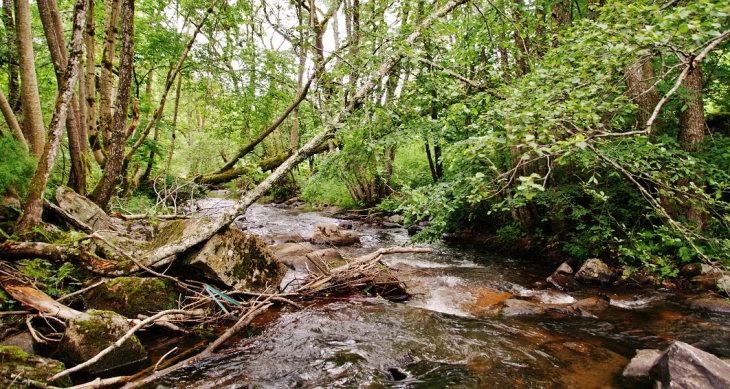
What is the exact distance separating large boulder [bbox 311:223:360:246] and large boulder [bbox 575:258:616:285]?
244 inches

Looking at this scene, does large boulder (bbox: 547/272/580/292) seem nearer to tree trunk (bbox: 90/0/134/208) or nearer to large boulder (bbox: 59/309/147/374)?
large boulder (bbox: 59/309/147/374)

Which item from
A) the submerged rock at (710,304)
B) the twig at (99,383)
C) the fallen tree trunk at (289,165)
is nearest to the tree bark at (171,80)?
the fallen tree trunk at (289,165)

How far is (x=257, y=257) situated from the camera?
5.76m

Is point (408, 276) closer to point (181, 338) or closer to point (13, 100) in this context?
point (181, 338)

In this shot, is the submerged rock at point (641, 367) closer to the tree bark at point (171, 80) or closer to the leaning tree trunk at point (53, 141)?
the leaning tree trunk at point (53, 141)

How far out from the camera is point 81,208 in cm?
622

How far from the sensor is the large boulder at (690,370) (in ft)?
9.03

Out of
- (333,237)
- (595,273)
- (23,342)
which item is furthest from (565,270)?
(23,342)

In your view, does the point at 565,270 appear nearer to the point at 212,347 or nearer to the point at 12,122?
the point at 212,347

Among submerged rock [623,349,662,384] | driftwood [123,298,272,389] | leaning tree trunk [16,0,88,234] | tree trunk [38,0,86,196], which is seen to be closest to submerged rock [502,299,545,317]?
submerged rock [623,349,662,384]

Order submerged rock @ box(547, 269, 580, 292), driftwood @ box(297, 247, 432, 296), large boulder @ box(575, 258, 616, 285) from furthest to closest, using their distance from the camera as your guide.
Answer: large boulder @ box(575, 258, 616, 285) < submerged rock @ box(547, 269, 580, 292) < driftwood @ box(297, 247, 432, 296)

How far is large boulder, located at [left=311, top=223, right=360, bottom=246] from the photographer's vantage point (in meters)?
10.8

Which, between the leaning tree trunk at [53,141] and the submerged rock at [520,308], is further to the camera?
the submerged rock at [520,308]

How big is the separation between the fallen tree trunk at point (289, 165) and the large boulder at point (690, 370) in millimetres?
4146
